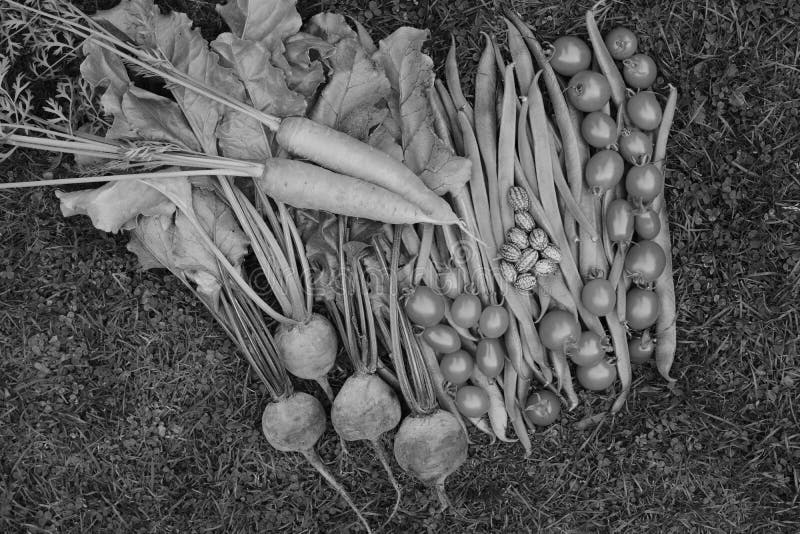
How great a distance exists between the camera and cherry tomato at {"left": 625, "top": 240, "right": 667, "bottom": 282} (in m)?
2.88

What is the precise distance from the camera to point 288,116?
2713 millimetres

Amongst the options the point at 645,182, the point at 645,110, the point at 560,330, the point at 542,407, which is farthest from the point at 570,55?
the point at 542,407

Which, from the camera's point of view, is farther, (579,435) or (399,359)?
(579,435)

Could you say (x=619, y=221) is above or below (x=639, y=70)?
below

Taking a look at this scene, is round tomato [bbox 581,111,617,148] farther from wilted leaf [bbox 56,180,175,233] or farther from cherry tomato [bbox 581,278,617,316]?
wilted leaf [bbox 56,180,175,233]

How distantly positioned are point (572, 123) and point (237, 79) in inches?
60.2

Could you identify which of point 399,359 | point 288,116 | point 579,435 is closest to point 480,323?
point 399,359

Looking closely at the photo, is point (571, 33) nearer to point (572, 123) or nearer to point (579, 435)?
point (572, 123)

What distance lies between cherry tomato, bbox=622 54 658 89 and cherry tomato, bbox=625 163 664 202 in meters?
0.41

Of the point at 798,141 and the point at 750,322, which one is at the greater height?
the point at 798,141

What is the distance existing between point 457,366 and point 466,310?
283 millimetres

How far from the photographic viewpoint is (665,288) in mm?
3053

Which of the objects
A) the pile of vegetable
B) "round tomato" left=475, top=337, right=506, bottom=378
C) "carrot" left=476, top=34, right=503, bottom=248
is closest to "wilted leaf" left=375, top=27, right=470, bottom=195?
the pile of vegetable

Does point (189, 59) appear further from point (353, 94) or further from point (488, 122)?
point (488, 122)
